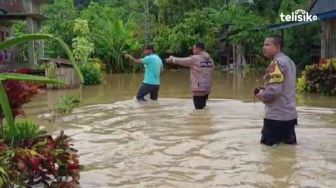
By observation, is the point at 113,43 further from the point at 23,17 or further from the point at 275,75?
the point at 275,75

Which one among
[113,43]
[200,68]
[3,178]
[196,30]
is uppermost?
[196,30]

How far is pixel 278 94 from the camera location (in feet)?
26.2

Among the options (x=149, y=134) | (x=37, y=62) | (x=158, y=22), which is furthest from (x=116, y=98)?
(x=158, y=22)

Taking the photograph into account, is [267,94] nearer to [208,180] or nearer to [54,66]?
[208,180]

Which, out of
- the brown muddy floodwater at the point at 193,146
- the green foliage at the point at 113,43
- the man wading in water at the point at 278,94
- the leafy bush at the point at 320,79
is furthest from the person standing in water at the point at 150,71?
the green foliage at the point at 113,43

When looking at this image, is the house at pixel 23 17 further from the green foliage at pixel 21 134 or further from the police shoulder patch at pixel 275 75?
the green foliage at pixel 21 134

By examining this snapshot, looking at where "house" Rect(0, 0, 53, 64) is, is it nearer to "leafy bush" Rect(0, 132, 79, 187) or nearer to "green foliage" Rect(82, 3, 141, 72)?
"green foliage" Rect(82, 3, 141, 72)

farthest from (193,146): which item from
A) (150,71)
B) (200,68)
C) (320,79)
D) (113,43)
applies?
(113,43)

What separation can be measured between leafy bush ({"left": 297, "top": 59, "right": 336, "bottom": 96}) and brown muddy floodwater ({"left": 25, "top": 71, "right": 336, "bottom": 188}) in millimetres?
1742

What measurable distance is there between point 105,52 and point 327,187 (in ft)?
89.8

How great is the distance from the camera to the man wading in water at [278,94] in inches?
314

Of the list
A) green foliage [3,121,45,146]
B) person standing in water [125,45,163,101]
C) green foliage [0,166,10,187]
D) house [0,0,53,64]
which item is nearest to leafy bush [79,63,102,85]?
house [0,0,53,64]

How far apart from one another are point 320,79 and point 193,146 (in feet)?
30.3

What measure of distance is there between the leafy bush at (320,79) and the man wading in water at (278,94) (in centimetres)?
825
